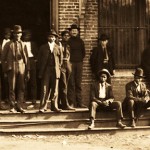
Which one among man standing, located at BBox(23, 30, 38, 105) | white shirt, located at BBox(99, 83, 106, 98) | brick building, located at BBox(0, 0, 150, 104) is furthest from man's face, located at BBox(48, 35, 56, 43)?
white shirt, located at BBox(99, 83, 106, 98)

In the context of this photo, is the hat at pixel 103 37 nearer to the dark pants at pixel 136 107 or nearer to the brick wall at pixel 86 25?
the brick wall at pixel 86 25

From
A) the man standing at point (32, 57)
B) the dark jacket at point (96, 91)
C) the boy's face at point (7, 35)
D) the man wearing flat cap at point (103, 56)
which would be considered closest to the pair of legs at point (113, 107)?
the dark jacket at point (96, 91)

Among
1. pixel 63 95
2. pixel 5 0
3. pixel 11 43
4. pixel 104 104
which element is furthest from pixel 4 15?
pixel 104 104

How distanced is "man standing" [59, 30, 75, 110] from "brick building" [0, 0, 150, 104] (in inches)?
35.2

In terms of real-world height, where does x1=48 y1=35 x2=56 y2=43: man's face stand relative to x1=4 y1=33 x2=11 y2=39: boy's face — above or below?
below

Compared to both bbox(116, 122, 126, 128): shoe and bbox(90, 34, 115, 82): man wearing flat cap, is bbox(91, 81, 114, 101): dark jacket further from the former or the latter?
bbox(90, 34, 115, 82): man wearing flat cap

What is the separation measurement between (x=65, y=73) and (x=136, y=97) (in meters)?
1.74

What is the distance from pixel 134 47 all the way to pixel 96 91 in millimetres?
2675

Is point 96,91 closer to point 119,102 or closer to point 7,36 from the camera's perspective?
point 119,102

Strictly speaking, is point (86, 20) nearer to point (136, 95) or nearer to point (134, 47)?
point (134, 47)

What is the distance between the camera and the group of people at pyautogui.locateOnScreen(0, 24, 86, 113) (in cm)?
1235

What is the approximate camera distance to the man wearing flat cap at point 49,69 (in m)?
12.5

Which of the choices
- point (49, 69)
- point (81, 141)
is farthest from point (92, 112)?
point (49, 69)

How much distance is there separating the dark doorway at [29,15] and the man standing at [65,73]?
4.89 ft
